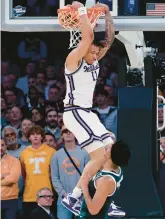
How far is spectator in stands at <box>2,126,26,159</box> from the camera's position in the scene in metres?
10.1

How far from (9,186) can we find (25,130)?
3.48 ft

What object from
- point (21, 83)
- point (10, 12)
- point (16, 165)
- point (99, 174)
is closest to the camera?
point (99, 174)

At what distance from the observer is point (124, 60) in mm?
8602

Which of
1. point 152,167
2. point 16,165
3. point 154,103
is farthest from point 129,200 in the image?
point 16,165

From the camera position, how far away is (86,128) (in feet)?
23.6

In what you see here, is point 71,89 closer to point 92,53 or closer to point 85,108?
point 85,108

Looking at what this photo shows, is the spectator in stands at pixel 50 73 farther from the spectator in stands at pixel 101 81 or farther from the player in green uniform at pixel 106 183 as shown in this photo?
the player in green uniform at pixel 106 183

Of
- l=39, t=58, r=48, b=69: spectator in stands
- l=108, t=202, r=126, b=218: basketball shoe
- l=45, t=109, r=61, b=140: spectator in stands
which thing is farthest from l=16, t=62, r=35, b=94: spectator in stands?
l=108, t=202, r=126, b=218: basketball shoe

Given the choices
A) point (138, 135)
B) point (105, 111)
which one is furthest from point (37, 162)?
point (138, 135)

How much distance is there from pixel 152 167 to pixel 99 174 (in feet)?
7.25

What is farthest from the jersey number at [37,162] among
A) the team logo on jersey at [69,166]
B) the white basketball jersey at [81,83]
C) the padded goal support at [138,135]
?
the white basketball jersey at [81,83]

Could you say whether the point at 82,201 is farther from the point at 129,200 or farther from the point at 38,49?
the point at 38,49

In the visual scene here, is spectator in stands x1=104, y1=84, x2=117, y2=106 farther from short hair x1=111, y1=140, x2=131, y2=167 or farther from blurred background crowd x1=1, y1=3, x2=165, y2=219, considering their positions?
A: short hair x1=111, y1=140, x2=131, y2=167

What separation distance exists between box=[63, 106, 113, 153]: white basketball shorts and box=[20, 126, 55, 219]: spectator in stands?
251 cm
